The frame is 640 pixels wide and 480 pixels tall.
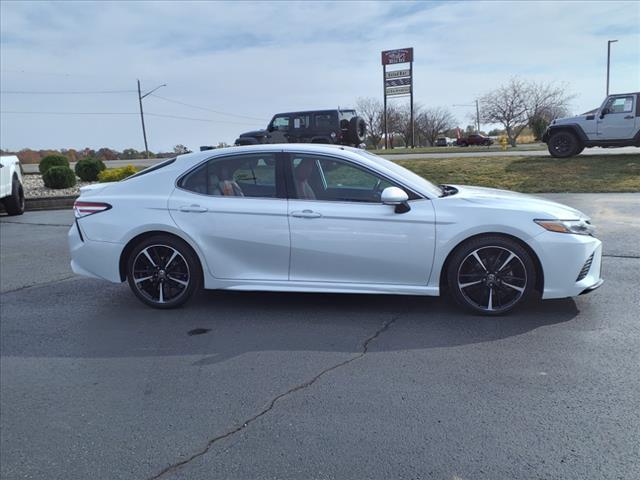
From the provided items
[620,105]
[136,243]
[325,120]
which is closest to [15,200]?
[136,243]

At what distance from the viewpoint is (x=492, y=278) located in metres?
4.51

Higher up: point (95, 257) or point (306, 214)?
point (306, 214)

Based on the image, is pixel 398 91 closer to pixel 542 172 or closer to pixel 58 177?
pixel 542 172

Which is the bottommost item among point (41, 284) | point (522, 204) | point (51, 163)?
point (41, 284)

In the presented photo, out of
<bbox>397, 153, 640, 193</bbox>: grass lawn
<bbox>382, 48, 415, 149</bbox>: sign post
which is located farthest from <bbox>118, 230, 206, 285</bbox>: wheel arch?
<bbox>382, 48, 415, 149</bbox>: sign post

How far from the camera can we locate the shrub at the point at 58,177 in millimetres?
16500

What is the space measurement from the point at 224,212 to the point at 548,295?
2.93 metres

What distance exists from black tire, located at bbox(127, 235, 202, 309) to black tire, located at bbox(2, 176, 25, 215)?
9.56 m

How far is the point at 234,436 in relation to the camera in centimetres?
297

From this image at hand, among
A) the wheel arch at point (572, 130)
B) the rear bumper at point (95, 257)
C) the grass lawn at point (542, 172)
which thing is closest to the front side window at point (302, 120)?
the grass lawn at point (542, 172)

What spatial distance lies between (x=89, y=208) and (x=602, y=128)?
15.9 m

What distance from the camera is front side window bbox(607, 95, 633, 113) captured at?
15.9m

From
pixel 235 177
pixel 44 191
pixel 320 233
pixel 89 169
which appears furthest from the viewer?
pixel 89 169

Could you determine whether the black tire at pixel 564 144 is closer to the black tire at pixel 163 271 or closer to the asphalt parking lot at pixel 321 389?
the asphalt parking lot at pixel 321 389
